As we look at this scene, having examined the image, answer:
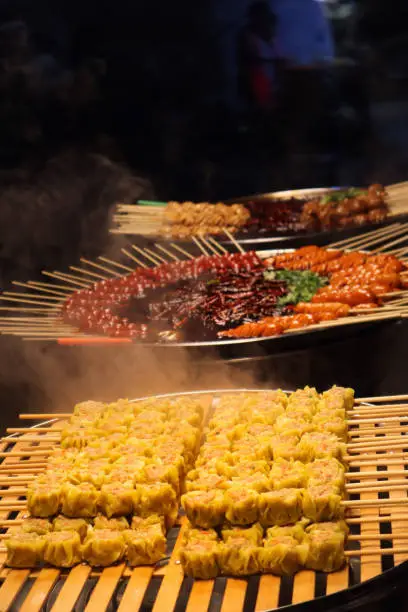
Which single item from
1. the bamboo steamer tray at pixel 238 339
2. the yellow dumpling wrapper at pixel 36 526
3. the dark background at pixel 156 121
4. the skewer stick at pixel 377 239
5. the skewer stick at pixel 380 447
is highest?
the dark background at pixel 156 121

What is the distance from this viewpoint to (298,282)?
6.63 meters

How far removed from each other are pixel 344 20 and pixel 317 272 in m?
3.92

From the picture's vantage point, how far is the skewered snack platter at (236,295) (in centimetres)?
577

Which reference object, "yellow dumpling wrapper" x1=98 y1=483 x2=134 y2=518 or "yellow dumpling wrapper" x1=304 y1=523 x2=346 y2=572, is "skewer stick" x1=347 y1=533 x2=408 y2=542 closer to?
"yellow dumpling wrapper" x1=304 y1=523 x2=346 y2=572

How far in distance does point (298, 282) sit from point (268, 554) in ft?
12.4

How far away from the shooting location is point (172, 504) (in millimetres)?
3494

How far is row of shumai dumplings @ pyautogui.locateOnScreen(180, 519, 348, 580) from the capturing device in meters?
3.03

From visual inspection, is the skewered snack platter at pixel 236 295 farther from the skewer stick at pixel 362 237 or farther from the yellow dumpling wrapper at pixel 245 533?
the yellow dumpling wrapper at pixel 245 533

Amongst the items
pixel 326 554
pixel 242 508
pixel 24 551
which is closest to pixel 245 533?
pixel 242 508

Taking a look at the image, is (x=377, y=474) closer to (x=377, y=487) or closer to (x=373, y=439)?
(x=377, y=487)

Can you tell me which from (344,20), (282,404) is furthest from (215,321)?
(344,20)

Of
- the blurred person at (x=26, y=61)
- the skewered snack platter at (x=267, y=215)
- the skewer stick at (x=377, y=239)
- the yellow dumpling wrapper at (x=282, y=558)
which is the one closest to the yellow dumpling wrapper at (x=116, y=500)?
the yellow dumpling wrapper at (x=282, y=558)

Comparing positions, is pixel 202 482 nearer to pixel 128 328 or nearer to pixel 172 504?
pixel 172 504

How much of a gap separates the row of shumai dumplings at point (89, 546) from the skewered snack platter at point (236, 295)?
7.68 feet
